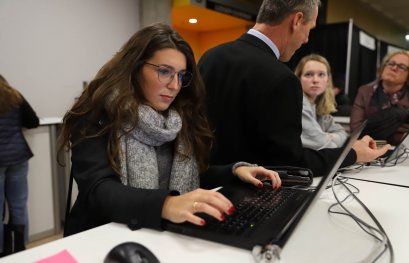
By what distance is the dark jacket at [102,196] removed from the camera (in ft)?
2.47

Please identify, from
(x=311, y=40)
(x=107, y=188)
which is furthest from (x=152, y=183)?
(x=311, y=40)

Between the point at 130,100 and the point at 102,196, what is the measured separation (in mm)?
306

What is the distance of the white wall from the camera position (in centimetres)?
309

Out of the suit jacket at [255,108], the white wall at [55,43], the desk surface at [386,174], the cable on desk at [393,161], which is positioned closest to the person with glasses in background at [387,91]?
the cable on desk at [393,161]

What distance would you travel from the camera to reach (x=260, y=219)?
750 mm

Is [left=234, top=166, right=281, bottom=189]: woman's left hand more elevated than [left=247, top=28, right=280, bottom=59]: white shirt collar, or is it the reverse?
[left=247, top=28, right=280, bottom=59]: white shirt collar

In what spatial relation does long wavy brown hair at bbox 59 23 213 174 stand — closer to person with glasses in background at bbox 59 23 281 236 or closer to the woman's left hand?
person with glasses in background at bbox 59 23 281 236

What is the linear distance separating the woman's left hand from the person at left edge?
5.92 ft

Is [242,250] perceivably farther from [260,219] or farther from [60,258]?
[60,258]

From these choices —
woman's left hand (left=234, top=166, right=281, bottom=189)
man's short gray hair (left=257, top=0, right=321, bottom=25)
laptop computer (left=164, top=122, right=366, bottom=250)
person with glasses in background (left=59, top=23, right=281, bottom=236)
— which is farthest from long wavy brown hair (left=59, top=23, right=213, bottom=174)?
man's short gray hair (left=257, top=0, right=321, bottom=25)

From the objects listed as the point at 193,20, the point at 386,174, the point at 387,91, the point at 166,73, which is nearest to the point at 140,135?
the point at 166,73

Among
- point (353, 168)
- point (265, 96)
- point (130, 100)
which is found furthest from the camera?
point (353, 168)

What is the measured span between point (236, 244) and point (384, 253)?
30cm

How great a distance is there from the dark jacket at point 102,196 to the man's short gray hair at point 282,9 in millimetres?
791
